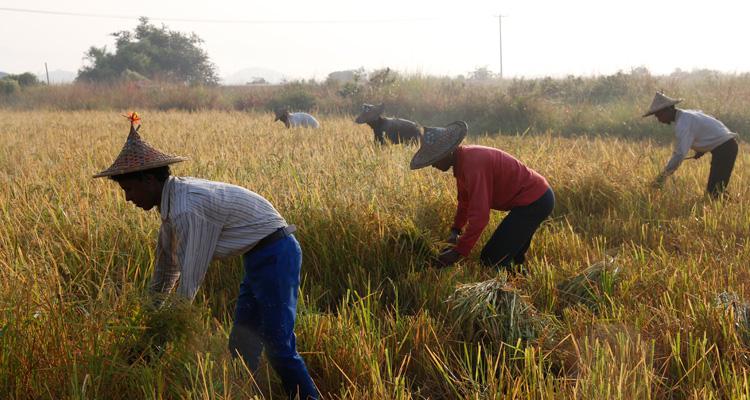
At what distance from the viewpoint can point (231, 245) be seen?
2533 mm

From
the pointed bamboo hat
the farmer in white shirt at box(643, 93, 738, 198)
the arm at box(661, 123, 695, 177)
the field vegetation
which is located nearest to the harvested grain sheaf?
the field vegetation

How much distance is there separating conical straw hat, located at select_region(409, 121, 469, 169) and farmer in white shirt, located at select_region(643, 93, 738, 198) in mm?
2921

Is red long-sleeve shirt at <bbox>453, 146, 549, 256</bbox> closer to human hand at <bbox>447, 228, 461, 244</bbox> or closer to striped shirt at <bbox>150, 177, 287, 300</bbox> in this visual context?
Answer: human hand at <bbox>447, 228, 461, 244</bbox>

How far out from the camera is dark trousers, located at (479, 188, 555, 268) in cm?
398

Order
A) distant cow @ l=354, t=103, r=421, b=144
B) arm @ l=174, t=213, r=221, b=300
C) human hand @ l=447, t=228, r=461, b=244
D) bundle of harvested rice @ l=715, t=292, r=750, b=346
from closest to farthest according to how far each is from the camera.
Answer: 1. arm @ l=174, t=213, r=221, b=300
2. bundle of harvested rice @ l=715, t=292, r=750, b=346
3. human hand @ l=447, t=228, r=461, b=244
4. distant cow @ l=354, t=103, r=421, b=144

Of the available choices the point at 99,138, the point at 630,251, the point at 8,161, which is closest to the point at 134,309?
the point at 630,251

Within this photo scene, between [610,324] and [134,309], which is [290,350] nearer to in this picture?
[134,309]

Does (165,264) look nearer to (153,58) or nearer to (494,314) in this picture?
(494,314)

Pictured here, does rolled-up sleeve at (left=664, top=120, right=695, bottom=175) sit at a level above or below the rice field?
above

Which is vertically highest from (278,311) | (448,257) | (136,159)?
(136,159)

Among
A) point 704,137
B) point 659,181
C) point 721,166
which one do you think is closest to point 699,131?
point 704,137

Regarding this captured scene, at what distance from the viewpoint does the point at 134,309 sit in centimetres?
260

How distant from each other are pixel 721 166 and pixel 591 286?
11.7 ft

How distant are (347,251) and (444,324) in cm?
100
